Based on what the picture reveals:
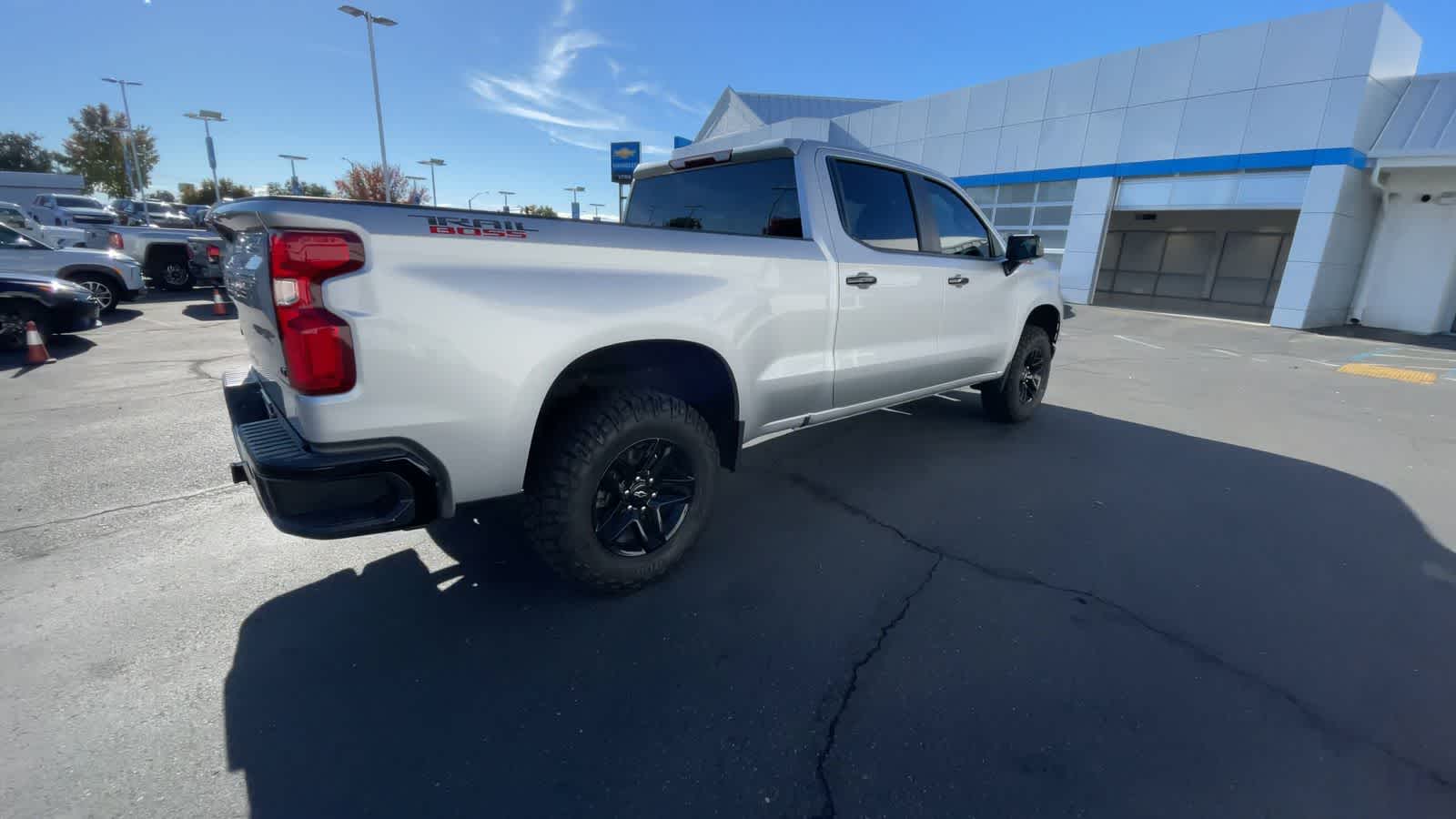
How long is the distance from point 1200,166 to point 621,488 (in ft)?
58.2

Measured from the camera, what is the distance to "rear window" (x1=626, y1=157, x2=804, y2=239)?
3.34 meters

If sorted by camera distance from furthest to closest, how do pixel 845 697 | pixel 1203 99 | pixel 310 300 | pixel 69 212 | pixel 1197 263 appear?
pixel 69 212 < pixel 1197 263 < pixel 1203 99 < pixel 845 697 < pixel 310 300

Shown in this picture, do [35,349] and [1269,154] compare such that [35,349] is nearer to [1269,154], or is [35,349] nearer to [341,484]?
[341,484]

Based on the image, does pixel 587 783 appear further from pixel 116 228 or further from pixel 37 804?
pixel 116 228

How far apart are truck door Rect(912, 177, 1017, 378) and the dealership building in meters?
7.36

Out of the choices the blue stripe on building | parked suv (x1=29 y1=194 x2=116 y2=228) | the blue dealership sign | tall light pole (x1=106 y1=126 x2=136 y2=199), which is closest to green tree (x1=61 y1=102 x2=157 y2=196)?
tall light pole (x1=106 y1=126 x2=136 y2=199)

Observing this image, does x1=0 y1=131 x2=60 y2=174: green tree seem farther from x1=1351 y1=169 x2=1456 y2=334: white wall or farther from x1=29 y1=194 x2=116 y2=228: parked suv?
x1=1351 y1=169 x2=1456 y2=334: white wall

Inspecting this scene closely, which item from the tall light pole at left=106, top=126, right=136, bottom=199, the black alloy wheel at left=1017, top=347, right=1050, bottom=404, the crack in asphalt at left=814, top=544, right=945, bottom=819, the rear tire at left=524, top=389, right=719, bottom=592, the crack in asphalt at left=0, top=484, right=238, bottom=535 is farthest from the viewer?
the tall light pole at left=106, top=126, right=136, bottom=199

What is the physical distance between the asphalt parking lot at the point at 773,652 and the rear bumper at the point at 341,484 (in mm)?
647

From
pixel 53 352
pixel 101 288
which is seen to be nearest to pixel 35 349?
pixel 53 352

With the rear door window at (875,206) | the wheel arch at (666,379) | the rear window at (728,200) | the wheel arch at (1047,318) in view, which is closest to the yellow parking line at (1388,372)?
the wheel arch at (1047,318)

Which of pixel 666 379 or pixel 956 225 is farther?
pixel 956 225

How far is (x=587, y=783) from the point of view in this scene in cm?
180

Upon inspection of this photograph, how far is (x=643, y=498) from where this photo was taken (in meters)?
2.72
